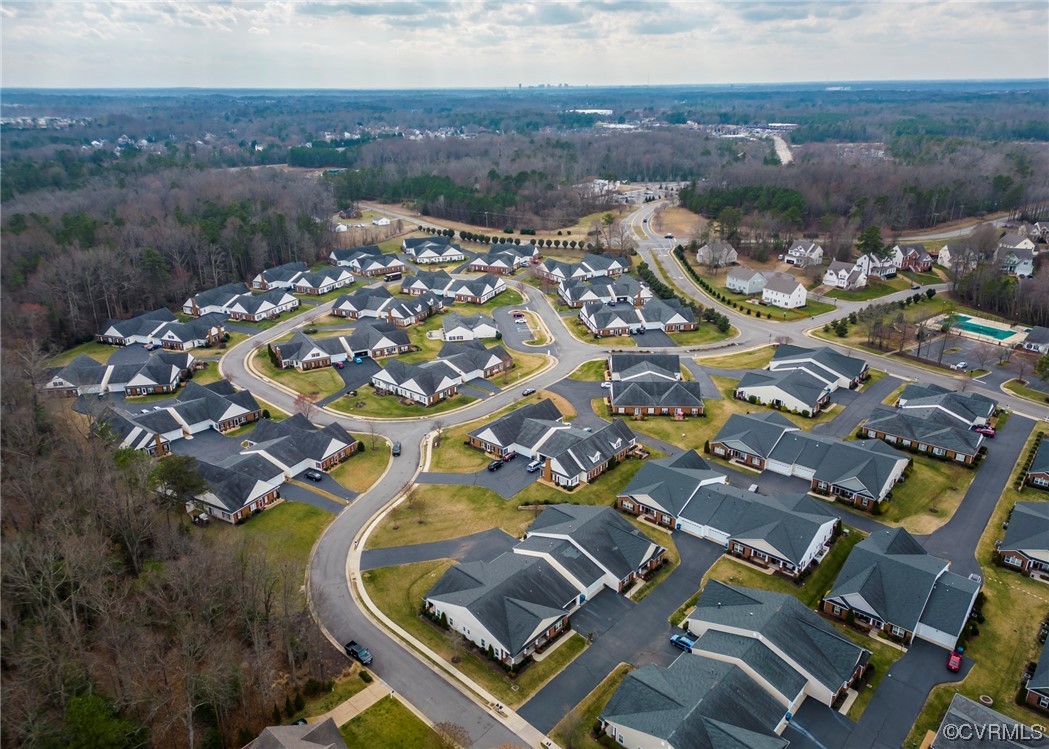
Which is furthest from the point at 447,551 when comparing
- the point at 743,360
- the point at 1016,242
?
the point at 1016,242

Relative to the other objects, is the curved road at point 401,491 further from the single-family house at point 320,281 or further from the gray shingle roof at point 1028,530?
the gray shingle roof at point 1028,530

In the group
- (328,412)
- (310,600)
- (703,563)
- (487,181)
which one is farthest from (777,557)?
(487,181)

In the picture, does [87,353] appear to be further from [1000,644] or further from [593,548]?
[1000,644]

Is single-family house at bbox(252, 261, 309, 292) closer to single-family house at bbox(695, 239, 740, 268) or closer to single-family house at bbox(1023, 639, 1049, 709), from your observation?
single-family house at bbox(695, 239, 740, 268)

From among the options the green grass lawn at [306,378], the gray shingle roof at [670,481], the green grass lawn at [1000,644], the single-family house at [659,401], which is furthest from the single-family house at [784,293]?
the green grass lawn at [306,378]

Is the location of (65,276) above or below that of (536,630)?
above

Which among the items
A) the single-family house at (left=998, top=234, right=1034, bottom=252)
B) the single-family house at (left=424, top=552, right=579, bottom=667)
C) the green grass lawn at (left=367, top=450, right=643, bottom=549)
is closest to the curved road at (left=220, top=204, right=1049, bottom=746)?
the green grass lawn at (left=367, top=450, right=643, bottom=549)

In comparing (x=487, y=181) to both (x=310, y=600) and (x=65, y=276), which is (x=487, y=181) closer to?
(x=65, y=276)
